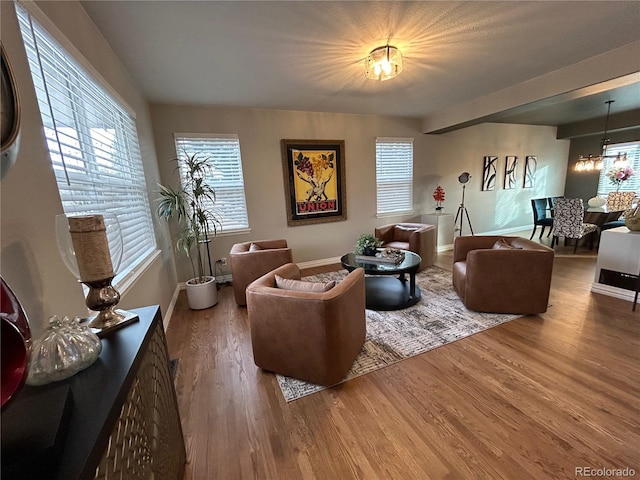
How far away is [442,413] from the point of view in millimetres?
1652

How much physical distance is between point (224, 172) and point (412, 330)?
11.1 feet

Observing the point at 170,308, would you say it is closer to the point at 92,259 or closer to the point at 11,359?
the point at 92,259

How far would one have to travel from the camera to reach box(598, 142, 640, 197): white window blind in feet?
19.0

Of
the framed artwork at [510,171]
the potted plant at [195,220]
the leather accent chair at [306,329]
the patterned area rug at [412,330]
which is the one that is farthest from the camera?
the framed artwork at [510,171]

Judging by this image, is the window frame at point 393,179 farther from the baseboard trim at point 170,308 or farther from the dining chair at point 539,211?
the baseboard trim at point 170,308

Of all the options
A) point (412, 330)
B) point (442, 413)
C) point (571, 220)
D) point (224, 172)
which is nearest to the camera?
point (442, 413)

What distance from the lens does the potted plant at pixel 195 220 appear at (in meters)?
3.21

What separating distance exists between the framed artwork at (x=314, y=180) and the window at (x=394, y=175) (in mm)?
834

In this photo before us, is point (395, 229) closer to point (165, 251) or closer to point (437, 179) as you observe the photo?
point (437, 179)

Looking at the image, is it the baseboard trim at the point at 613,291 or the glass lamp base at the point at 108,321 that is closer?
the glass lamp base at the point at 108,321

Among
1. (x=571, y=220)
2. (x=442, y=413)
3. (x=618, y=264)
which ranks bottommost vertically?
(x=442, y=413)

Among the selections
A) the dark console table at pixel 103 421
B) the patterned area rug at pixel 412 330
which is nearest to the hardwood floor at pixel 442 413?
the patterned area rug at pixel 412 330

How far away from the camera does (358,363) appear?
214 centimetres

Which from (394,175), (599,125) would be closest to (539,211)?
(599,125)
